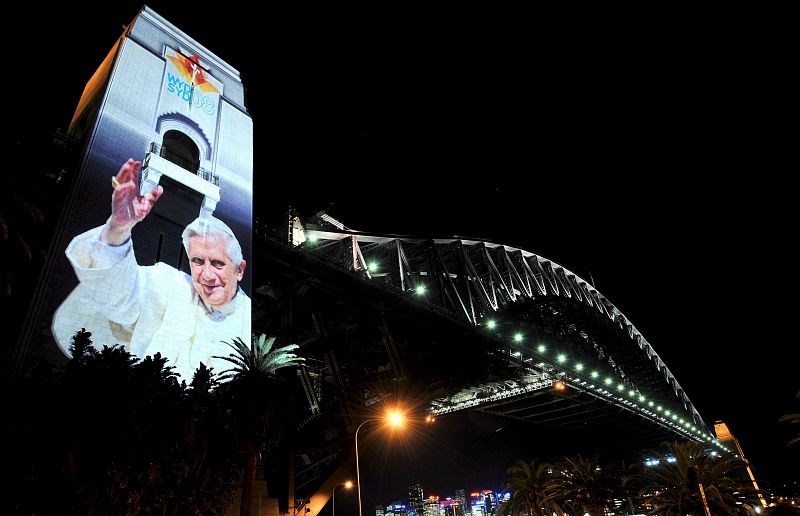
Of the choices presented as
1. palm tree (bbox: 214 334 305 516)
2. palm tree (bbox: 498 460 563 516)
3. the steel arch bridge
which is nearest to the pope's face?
the steel arch bridge

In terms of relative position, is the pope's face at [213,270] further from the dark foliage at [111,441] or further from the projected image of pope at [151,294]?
the dark foliage at [111,441]

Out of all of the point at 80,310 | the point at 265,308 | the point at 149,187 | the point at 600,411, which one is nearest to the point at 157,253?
the point at 149,187

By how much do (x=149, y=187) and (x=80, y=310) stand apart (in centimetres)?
1051

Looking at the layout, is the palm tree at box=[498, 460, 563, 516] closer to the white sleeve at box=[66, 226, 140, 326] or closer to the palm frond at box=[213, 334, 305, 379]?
the palm frond at box=[213, 334, 305, 379]

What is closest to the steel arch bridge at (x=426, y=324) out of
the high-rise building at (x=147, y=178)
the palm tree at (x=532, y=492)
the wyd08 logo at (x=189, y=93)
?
the high-rise building at (x=147, y=178)

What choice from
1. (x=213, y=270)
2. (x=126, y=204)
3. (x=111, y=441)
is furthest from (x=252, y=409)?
(x=126, y=204)

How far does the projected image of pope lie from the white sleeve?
0.16ft

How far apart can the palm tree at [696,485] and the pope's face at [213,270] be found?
33.9 metres

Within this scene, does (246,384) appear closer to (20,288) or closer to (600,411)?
(20,288)

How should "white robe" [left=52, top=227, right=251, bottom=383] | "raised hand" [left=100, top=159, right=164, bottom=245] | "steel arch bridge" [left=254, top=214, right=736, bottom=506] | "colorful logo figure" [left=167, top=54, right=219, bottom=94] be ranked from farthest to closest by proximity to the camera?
"steel arch bridge" [left=254, top=214, right=736, bottom=506]
"colorful logo figure" [left=167, top=54, right=219, bottom=94]
"raised hand" [left=100, top=159, right=164, bottom=245]
"white robe" [left=52, top=227, right=251, bottom=383]

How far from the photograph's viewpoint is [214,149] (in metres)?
39.7

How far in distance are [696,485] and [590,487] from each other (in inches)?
333

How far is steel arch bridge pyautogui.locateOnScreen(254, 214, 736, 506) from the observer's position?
151 ft

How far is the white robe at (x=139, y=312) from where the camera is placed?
993 inches
